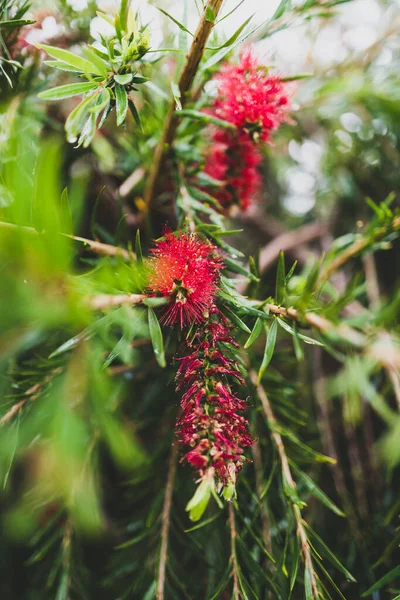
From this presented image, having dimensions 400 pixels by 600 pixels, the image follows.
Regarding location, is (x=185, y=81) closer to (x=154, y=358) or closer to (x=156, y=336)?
(x=156, y=336)

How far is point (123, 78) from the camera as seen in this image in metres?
0.37

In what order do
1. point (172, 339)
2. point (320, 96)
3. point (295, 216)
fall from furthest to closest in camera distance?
point (295, 216) < point (320, 96) < point (172, 339)

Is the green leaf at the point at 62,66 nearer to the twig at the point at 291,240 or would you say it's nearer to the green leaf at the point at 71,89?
the green leaf at the point at 71,89

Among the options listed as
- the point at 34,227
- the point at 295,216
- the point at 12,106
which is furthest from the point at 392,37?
the point at 34,227

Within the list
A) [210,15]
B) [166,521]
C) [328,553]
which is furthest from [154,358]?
[210,15]

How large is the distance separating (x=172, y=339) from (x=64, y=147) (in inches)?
15.6

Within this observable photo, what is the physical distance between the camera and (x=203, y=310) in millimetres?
396

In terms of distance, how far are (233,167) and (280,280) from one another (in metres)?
0.24

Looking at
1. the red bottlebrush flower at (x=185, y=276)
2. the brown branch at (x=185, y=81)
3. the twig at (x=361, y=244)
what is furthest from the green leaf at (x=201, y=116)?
the twig at (x=361, y=244)

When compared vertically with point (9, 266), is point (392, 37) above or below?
above

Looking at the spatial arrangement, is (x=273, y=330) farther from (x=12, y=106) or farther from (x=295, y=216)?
(x=295, y=216)

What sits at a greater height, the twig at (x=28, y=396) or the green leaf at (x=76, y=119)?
the green leaf at (x=76, y=119)

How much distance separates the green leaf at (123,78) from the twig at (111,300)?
0.19 metres

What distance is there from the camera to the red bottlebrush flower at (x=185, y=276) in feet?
1.28
